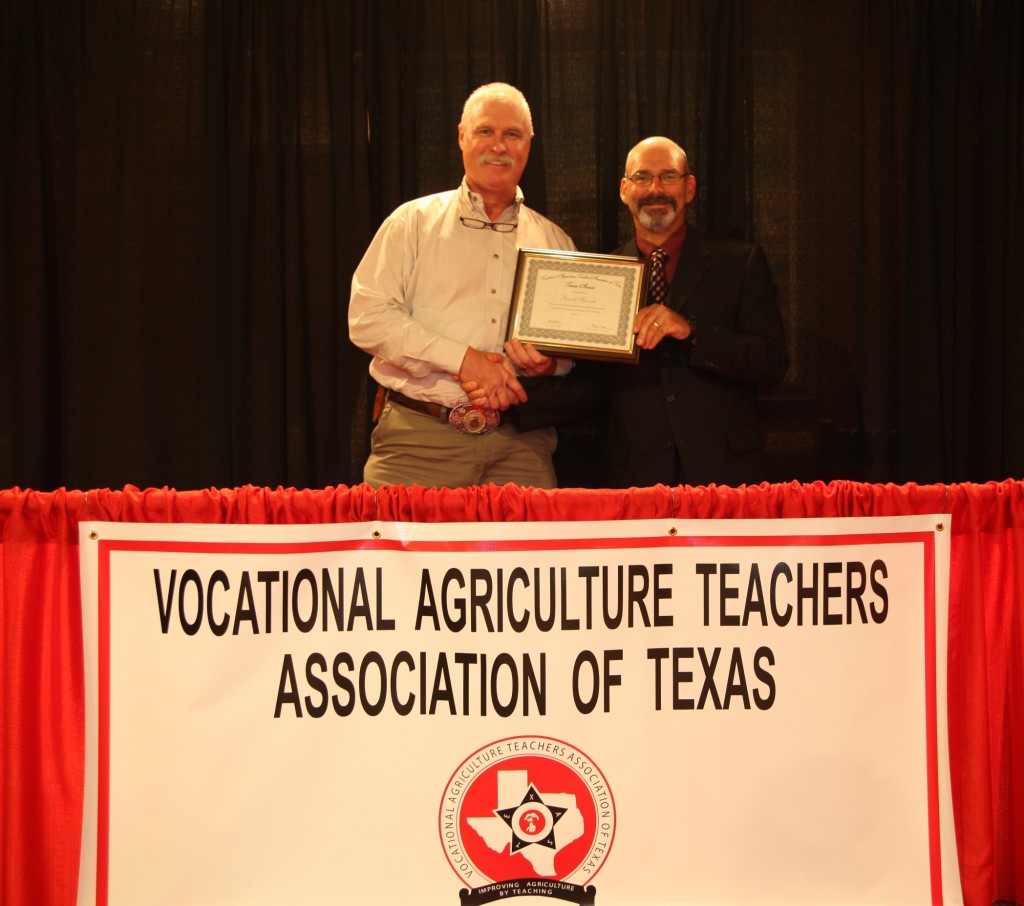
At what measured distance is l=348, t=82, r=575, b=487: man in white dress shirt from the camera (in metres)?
2.89

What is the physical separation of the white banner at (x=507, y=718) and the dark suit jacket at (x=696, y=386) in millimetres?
1161

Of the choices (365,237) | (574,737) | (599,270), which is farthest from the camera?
(365,237)

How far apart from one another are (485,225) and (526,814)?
180 centimetres

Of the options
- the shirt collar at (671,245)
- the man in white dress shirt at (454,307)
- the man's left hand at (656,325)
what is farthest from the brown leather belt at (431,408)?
the shirt collar at (671,245)

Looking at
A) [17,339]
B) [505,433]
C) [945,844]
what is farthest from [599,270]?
[17,339]

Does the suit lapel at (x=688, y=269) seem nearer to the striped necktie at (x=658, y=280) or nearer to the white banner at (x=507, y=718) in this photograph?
the striped necktie at (x=658, y=280)

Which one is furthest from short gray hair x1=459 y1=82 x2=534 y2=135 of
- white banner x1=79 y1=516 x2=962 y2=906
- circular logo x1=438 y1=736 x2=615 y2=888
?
circular logo x1=438 y1=736 x2=615 y2=888

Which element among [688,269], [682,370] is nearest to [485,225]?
[688,269]

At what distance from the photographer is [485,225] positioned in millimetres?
2990

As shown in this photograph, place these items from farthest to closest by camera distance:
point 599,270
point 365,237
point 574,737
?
point 365,237, point 599,270, point 574,737

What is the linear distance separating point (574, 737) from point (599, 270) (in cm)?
149

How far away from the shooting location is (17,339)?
3492 mm

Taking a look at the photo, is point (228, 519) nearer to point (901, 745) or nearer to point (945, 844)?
point (901, 745)

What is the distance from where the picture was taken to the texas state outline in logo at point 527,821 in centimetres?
171
